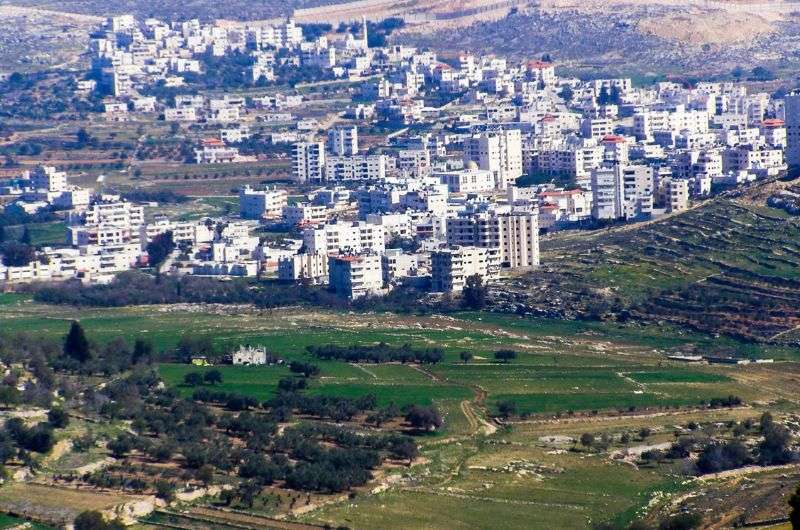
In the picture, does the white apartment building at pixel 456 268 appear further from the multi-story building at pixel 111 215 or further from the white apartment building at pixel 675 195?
the multi-story building at pixel 111 215

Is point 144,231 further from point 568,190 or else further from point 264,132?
point 264,132

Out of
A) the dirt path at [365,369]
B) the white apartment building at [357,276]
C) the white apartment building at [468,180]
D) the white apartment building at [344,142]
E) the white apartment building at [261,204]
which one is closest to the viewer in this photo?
the dirt path at [365,369]

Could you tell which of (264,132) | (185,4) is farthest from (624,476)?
(185,4)

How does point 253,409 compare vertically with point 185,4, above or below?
below

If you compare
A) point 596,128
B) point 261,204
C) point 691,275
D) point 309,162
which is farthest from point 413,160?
point 691,275

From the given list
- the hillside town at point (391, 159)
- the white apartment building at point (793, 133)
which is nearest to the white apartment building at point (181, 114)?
the hillside town at point (391, 159)
